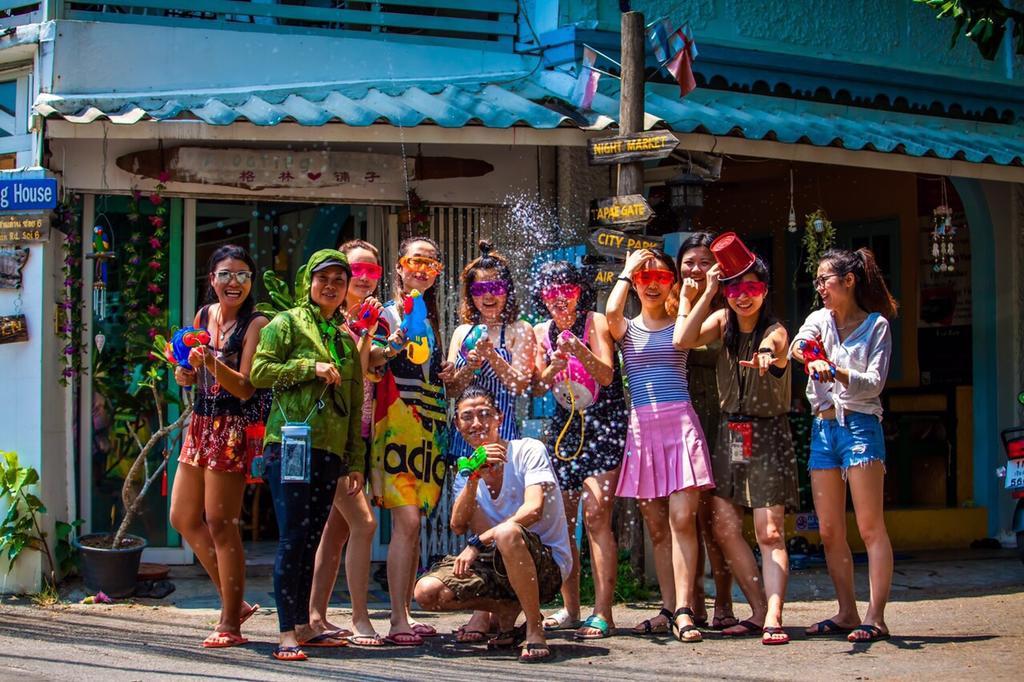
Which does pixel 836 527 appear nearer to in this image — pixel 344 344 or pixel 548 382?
pixel 548 382

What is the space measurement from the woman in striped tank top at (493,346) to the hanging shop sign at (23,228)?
2916 mm

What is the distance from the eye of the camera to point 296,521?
21.4 ft

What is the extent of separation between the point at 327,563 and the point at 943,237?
640 cm

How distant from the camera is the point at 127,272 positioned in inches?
365

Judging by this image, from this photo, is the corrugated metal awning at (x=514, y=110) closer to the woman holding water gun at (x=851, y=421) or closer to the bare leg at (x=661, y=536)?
the woman holding water gun at (x=851, y=421)

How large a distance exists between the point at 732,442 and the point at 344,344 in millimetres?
2072

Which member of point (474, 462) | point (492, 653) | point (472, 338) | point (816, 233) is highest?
point (816, 233)

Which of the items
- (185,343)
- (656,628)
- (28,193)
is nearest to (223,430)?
(185,343)

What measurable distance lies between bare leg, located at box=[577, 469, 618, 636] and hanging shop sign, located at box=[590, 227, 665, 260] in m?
1.30

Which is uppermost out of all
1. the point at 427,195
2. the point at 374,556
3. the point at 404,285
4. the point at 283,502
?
the point at 427,195

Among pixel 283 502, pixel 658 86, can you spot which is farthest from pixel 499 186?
pixel 283 502

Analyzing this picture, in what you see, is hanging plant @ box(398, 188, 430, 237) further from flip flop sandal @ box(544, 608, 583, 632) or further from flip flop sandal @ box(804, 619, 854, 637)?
flip flop sandal @ box(804, 619, 854, 637)

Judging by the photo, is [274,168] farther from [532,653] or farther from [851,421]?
[851,421]

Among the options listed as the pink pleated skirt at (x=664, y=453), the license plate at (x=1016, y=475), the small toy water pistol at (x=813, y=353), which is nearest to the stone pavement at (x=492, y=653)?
the pink pleated skirt at (x=664, y=453)
